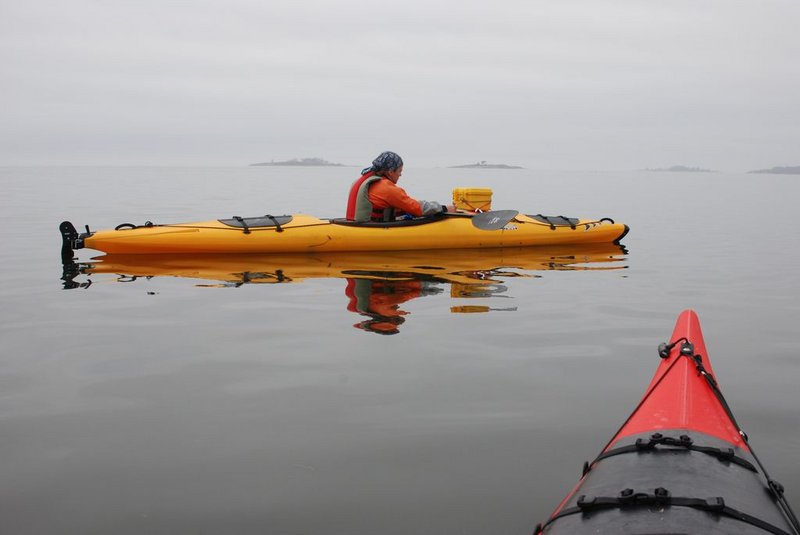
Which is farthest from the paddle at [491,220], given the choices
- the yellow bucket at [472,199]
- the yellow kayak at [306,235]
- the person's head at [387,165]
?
the person's head at [387,165]

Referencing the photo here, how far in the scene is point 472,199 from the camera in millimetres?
12094

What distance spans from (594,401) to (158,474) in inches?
98.2

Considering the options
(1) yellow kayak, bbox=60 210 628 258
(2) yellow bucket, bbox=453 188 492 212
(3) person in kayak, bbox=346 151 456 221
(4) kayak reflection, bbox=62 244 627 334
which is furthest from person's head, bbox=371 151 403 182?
(2) yellow bucket, bbox=453 188 492 212

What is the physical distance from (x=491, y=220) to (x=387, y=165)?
1962mm

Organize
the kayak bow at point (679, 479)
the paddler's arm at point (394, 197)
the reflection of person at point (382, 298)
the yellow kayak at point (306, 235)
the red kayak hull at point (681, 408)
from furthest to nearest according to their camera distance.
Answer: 1. the paddler's arm at point (394, 197)
2. the yellow kayak at point (306, 235)
3. the reflection of person at point (382, 298)
4. the red kayak hull at point (681, 408)
5. the kayak bow at point (679, 479)

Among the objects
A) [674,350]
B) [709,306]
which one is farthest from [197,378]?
[709,306]

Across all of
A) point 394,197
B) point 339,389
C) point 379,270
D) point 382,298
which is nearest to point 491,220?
point 394,197

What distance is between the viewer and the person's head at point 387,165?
1027 centimetres

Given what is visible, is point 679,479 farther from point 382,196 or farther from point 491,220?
point 491,220

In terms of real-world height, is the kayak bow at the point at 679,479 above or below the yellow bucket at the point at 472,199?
below

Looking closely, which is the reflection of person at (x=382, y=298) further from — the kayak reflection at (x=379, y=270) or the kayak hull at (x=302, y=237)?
the kayak hull at (x=302, y=237)

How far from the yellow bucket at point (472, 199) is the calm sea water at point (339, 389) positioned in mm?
3071

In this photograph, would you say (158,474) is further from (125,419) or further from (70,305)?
(70,305)

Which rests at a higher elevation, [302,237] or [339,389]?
[302,237]
